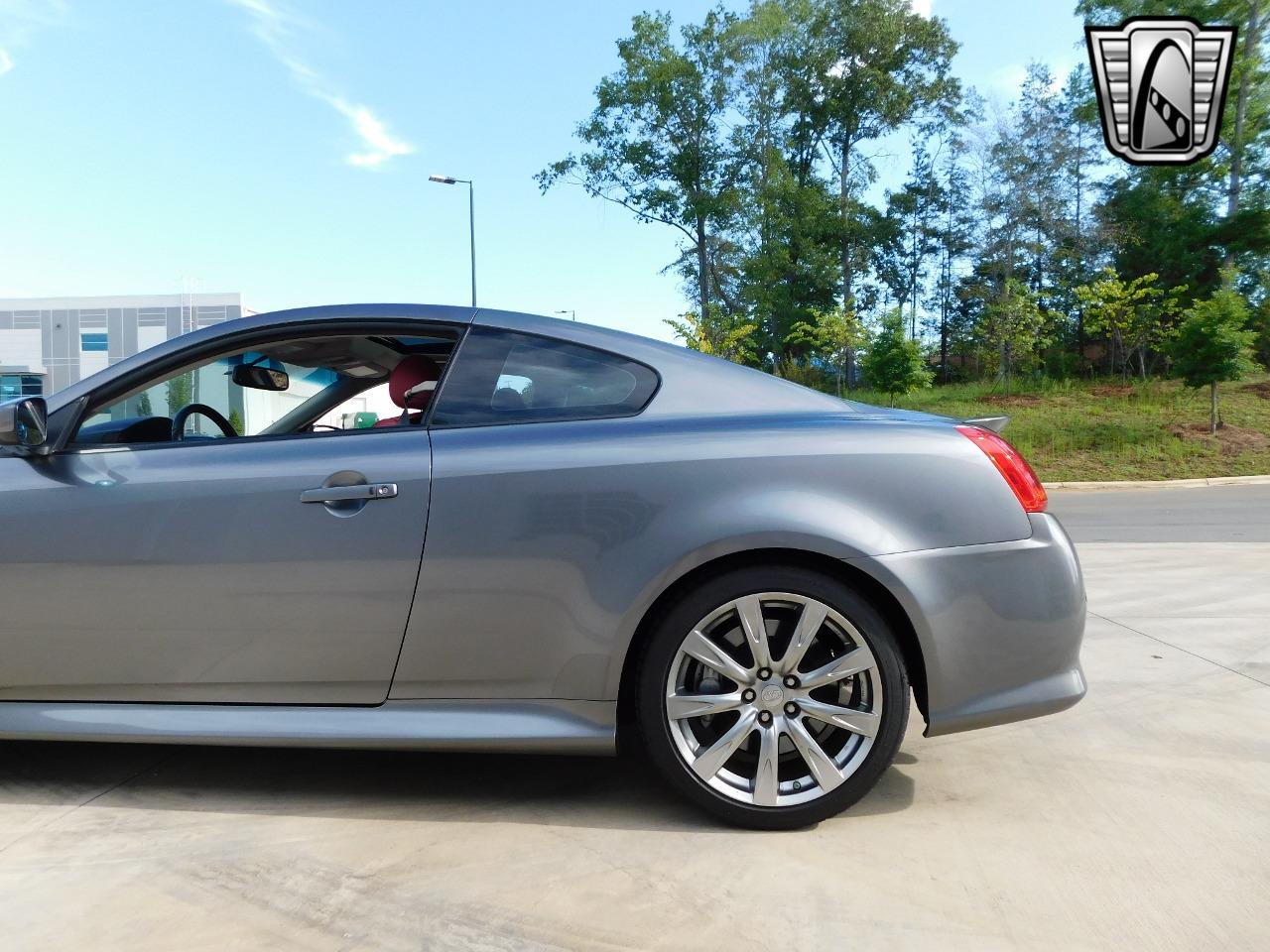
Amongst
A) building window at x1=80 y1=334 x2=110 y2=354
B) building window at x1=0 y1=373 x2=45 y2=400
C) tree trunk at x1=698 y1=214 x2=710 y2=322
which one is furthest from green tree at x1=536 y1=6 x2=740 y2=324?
building window at x1=80 y1=334 x2=110 y2=354

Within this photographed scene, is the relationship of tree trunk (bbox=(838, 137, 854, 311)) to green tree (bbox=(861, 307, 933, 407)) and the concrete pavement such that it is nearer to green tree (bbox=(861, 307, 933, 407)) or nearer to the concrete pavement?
green tree (bbox=(861, 307, 933, 407))

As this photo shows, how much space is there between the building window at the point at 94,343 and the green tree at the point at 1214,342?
66267 millimetres

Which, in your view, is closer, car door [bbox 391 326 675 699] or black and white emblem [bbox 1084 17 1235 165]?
car door [bbox 391 326 675 699]

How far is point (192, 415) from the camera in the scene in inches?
128

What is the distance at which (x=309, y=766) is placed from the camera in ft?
11.1

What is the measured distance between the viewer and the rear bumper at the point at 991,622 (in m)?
2.72

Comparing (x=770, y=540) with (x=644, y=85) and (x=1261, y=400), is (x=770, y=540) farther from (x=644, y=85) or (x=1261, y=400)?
(x=644, y=85)

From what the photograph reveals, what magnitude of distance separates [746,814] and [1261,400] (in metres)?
23.9

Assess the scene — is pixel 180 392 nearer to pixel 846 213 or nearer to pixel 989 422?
pixel 989 422

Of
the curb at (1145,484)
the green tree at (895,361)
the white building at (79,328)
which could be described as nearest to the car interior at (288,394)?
the curb at (1145,484)

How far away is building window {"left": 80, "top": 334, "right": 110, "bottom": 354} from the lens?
6738cm

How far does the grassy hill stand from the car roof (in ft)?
45.7

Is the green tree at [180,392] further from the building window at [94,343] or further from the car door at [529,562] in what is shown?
the building window at [94,343]

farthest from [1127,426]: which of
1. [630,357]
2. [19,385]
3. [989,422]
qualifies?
[19,385]
